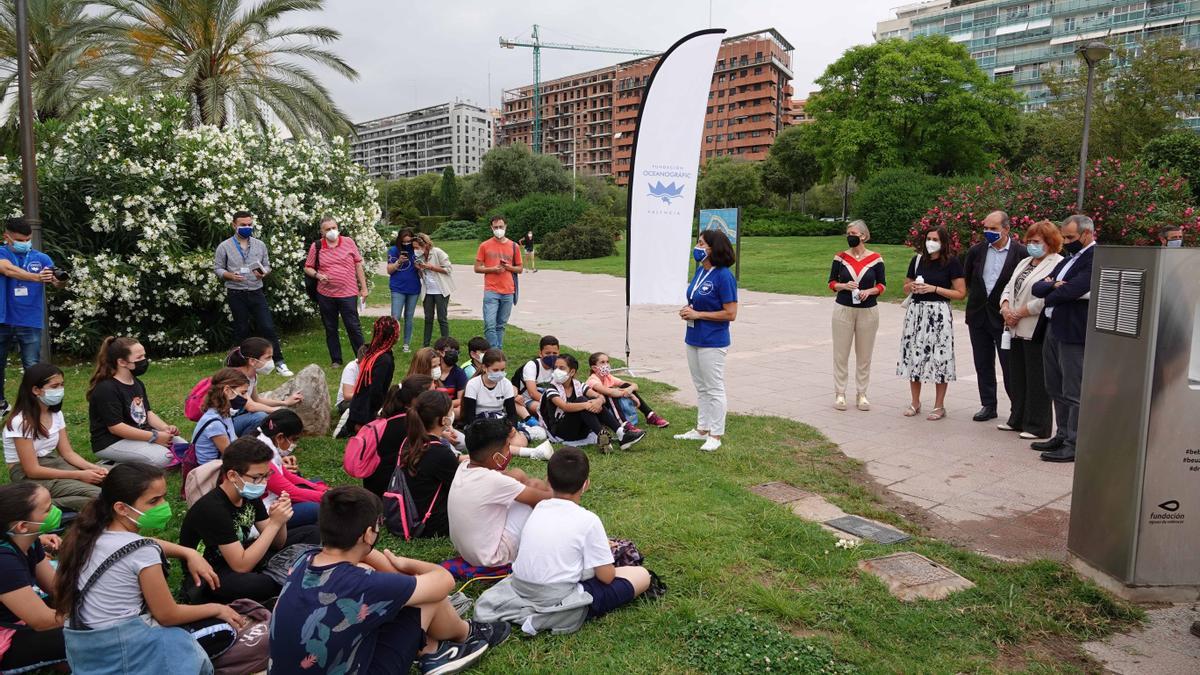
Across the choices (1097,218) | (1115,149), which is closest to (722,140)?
(1115,149)

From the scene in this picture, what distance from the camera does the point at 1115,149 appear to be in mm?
29109

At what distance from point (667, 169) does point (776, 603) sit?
6109mm

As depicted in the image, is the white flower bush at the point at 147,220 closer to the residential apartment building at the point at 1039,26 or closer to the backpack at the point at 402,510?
the backpack at the point at 402,510

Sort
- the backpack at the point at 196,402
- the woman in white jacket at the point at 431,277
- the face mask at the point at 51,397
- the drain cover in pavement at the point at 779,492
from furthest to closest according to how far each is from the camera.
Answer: the woman in white jacket at the point at 431,277 < the backpack at the point at 196,402 < the drain cover in pavement at the point at 779,492 < the face mask at the point at 51,397

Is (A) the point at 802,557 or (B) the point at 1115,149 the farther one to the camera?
(B) the point at 1115,149

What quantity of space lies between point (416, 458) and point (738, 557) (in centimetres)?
195

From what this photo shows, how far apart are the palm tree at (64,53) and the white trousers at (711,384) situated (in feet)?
51.6

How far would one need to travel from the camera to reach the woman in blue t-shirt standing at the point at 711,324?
21.2ft

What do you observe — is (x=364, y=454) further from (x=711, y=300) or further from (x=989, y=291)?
(x=989, y=291)

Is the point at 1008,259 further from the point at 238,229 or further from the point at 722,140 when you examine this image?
the point at 722,140

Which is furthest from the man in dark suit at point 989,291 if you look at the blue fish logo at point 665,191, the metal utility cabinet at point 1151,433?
the metal utility cabinet at point 1151,433

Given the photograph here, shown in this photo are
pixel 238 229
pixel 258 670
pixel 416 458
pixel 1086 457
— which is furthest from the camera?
pixel 238 229

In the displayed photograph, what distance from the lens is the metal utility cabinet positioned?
3.82 metres

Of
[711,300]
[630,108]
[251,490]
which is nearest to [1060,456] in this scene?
[711,300]
